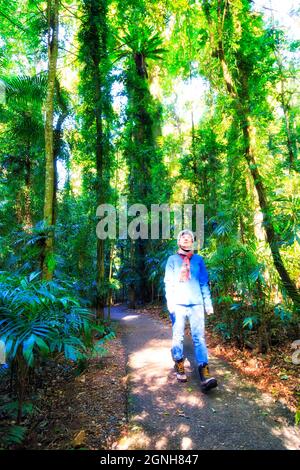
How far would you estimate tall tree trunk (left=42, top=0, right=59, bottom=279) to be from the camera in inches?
188

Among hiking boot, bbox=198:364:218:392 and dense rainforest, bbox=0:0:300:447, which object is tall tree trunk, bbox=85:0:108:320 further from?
hiking boot, bbox=198:364:218:392

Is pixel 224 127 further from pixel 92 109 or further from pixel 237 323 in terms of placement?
pixel 237 323

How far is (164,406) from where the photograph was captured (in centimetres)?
330

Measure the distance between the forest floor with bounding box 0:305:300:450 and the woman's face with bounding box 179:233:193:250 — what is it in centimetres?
183

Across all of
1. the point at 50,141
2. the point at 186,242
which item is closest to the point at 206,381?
the point at 186,242

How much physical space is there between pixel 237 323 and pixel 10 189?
785 cm

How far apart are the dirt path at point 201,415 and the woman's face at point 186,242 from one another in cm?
183

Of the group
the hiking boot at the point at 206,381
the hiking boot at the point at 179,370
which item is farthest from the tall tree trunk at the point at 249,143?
the hiking boot at the point at 179,370

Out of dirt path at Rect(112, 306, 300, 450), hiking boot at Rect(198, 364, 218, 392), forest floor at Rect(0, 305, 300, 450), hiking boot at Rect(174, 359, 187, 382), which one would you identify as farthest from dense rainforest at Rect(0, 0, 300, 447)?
hiking boot at Rect(198, 364, 218, 392)

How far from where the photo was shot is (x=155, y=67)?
48.1ft

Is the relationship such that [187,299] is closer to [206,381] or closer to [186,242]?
[186,242]

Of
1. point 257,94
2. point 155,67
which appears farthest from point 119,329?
point 155,67

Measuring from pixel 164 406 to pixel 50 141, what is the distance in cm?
450

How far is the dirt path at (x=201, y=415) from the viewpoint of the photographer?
104 inches
